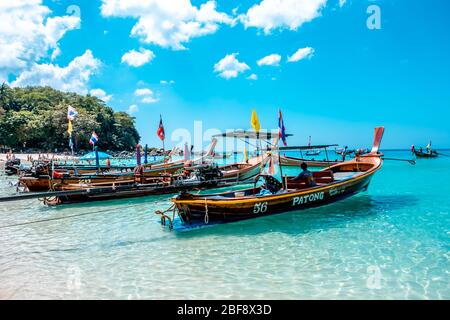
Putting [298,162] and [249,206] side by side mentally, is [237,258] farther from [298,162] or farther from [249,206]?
[298,162]

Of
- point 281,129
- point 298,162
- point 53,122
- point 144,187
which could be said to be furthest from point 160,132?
point 53,122

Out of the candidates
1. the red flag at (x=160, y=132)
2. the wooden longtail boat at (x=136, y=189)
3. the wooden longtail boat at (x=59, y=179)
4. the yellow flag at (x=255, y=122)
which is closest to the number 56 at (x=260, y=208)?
the yellow flag at (x=255, y=122)

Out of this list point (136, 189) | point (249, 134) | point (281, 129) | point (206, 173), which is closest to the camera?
point (281, 129)

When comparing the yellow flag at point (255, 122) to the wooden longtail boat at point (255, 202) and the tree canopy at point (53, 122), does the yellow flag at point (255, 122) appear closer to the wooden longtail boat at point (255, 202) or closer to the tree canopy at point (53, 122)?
the wooden longtail boat at point (255, 202)

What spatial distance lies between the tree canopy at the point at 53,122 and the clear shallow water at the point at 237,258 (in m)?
60.1

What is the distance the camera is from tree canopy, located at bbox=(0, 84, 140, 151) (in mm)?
62188

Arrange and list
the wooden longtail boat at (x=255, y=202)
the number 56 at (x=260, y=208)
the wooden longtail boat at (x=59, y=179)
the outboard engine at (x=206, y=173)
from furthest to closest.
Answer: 1. the outboard engine at (x=206, y=173)
2. the wooden longtail boat at (x=59, y=179)
3. the number 56 at (x=260, y=208)
4. the wooden longtail boat at (x=255, y=202)

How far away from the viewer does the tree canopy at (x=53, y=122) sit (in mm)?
62188

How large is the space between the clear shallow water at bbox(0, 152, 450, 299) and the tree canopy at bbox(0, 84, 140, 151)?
60.1m

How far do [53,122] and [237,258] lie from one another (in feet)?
231

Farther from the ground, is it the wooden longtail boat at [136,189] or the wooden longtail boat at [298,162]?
the wooden longtail boat at [298,162]

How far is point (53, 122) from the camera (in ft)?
215

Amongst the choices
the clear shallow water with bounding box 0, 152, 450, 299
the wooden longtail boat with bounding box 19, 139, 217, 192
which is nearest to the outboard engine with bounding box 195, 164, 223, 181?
the wooden longtail boat with bounding box 19, 139, 217, 192
